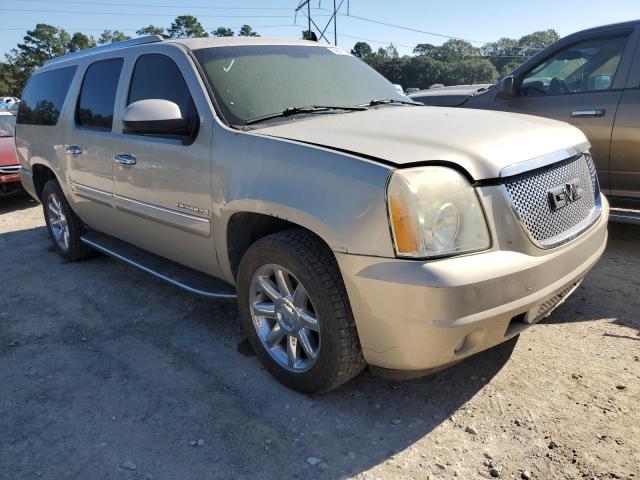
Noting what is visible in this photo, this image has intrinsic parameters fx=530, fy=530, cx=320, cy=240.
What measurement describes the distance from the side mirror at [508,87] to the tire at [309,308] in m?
3.64

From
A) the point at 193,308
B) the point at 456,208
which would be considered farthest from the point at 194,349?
the point at 456,208

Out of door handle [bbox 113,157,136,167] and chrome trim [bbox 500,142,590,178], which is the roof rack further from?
chrome trim [bbox 500,142,590,178]

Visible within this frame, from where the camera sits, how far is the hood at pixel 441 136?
7.61 ft

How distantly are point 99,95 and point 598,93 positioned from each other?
14.2 ft

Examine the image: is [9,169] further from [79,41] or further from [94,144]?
[79,41]

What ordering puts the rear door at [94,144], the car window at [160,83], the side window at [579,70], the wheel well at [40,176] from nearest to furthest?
the car window at [160,83]
the rear door at [94,144]
the side window at [579,70]
the wheel well at [40,176]

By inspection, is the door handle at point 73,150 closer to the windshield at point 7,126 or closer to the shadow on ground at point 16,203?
the shadow on ground at point 16,203

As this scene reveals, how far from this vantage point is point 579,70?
200 inches

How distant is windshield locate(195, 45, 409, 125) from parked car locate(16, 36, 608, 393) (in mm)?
13

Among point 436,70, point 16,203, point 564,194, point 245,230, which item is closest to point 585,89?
point 564,194

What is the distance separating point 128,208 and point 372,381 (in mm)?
2198

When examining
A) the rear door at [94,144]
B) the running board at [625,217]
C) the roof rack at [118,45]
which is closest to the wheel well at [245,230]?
the rear door at [94,144]

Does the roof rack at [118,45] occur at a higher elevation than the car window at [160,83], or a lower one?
higher

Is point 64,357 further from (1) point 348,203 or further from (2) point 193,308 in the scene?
(1) point 348,203
